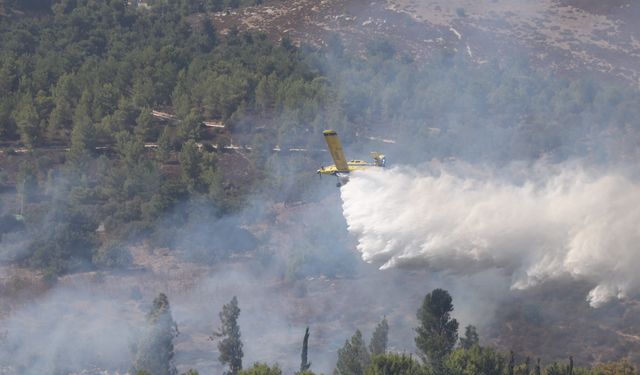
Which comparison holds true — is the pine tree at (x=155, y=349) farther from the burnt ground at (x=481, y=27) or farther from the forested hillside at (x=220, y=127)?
the burnt ground at (x=481, y=27)

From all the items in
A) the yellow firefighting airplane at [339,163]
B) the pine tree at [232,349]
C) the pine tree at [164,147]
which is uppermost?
the yellow firefighting airplane at [339,163]

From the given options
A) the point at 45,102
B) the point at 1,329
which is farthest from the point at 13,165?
the point at 1,329

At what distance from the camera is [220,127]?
378ft

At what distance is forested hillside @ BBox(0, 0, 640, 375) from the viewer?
9450 centimetres

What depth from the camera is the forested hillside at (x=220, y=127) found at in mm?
94500

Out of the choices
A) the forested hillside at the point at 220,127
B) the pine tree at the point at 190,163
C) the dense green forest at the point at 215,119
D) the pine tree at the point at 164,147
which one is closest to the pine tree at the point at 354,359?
the forested hillside at the point at 220,127

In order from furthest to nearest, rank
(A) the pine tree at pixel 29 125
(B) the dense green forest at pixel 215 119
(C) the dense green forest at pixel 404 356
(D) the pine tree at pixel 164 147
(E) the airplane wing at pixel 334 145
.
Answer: (A) the pine tree at pixel 29 125, (D) the pine tree at pixel 164 147, (B) the dense green forest at pixel 215 119, (E) the airplane wing at pixel 334 145, (C) the dense green forest at pixel 404 356

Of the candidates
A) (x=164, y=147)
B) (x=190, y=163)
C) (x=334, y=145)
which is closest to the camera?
(x=334, y=145)

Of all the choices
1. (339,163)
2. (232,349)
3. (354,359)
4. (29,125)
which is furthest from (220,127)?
(354,359)

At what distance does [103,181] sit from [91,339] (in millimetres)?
28192

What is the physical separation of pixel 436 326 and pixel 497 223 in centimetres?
1010

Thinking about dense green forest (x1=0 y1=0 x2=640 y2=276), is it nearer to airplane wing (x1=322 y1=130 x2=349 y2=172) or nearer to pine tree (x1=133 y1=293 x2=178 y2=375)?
pine tree (x1=133 y1=293 x2=178 y2=375)

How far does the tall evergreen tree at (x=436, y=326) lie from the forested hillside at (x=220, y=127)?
21.3ft

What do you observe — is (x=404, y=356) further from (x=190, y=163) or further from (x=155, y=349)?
(x=190, y=163)
